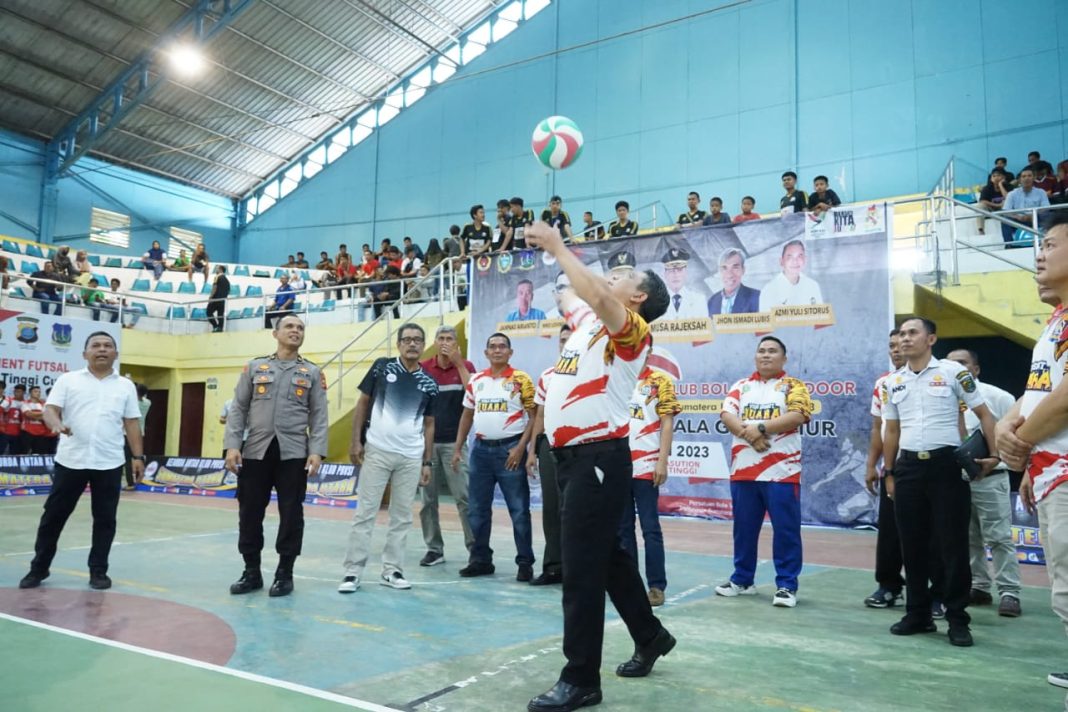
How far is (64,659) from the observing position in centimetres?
351

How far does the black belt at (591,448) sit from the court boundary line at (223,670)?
120cm

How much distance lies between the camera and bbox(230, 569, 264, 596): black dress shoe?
5211 millimetres

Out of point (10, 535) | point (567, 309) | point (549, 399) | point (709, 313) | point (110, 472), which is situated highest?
point (709, 313)

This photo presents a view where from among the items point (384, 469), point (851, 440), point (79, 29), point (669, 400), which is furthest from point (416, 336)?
point (79, 29)

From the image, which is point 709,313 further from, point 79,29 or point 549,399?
point 79,29

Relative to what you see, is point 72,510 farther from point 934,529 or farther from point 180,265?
point 180,265

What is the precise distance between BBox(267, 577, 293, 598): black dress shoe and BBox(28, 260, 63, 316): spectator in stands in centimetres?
1333

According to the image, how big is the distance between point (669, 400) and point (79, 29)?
2210 centimetres

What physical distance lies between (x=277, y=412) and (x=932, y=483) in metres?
4.23

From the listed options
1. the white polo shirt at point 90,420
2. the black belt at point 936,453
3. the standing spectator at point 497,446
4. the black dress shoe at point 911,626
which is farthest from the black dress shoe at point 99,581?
the black belt at point 936,453

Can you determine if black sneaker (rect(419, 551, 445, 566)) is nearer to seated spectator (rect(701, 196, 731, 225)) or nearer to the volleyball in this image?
the volleyball

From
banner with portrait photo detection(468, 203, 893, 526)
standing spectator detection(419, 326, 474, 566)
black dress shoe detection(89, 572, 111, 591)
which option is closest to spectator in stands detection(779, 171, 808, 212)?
Result: banner with portrait photo detection(468, 203, 893, 526)

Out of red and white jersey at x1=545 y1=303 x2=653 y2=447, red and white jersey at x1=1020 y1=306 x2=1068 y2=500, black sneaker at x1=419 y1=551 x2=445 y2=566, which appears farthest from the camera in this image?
black sneaker at x1=419 y1=551 x2=445 y2=566

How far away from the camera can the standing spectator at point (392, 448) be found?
5473 millimetres
